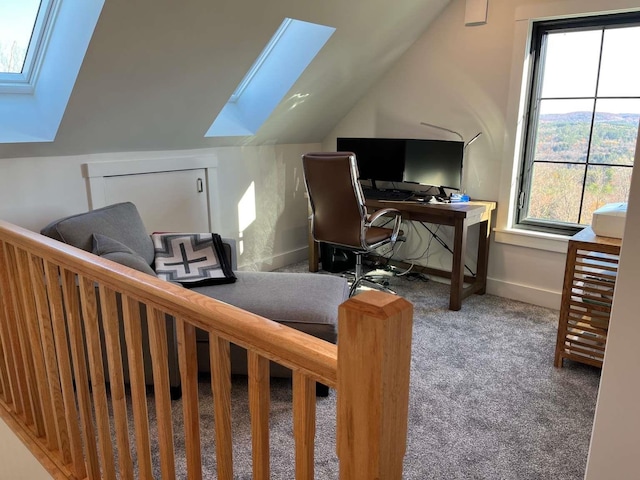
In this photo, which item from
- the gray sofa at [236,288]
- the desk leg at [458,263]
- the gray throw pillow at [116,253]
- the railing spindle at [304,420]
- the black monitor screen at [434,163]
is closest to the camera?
the railing spindle at [304,420]

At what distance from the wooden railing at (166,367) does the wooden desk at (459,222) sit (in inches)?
86.8

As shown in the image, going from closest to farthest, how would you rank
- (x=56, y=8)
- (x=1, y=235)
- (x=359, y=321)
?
1. (x=359, y=321)
2. (x=1, y=235)
3. (x=56, y=8)

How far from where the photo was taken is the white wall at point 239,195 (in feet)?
9.00

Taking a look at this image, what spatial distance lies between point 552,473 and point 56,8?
306 centimetres

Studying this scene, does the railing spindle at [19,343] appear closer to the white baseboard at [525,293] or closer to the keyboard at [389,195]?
the keyboard at [389,195]

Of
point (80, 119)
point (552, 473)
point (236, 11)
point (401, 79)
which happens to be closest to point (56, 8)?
point (80, 119)

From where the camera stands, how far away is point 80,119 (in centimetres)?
271

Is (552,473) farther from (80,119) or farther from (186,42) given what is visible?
(80,119)

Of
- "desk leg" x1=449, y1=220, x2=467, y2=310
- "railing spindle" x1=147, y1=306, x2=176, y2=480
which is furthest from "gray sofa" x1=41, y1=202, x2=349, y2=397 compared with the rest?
"railing spindle" x1=147, y1=306, x2=176, y2=480

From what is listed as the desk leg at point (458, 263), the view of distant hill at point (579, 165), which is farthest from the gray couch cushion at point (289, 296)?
the view of distant hill at point (579, 165)

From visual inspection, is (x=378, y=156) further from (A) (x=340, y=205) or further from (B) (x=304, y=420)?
(B) (x=304, y=420)

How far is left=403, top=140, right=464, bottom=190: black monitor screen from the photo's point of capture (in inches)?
140

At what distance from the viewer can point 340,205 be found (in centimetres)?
325

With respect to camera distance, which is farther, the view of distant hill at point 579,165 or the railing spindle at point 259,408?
the view of distant hill at point 579,165
